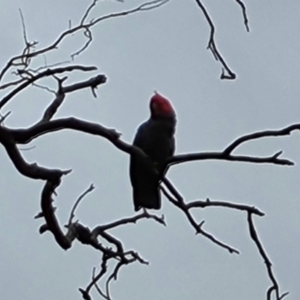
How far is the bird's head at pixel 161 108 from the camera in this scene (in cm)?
432

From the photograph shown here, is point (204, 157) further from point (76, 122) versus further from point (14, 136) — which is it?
point (14, 136)

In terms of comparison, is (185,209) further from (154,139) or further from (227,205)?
(154,139)

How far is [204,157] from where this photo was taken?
6.45 feet

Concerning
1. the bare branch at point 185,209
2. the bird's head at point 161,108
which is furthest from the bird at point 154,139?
the bare branch at point 185,209

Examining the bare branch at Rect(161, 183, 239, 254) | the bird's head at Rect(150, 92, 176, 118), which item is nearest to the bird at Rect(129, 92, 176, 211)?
the bird's head at Rect(150, 92, 176, 118)

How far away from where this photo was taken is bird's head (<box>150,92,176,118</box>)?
4.32m

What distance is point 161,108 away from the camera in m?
4.35

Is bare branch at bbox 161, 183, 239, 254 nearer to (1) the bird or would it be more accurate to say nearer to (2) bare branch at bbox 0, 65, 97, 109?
(2) bare branch at bbox 0, 65, 97, 109

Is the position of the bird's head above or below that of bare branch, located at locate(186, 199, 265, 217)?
above

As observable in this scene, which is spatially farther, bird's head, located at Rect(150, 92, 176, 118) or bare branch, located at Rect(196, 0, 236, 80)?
bird's head, located at Rect(150, 92, 176, 118)

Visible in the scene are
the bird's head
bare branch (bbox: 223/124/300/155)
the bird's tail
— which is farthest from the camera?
the bird's head

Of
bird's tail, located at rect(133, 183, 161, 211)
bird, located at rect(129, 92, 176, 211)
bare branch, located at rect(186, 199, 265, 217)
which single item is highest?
bird, located at rect(129, 92, 176, 211)

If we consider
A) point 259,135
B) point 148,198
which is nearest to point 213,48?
point 259,135

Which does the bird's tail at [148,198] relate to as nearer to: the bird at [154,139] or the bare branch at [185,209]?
the bird at [154,139]
